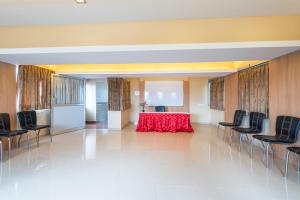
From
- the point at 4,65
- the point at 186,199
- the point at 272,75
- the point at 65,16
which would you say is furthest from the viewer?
the point at 4,65

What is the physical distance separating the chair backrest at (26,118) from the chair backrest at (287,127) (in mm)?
5807

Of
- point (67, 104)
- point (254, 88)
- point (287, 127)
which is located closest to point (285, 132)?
point (287, 127)

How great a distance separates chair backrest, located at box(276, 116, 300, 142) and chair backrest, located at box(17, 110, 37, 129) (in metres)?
5.81

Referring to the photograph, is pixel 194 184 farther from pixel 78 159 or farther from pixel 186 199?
pixel 78 159

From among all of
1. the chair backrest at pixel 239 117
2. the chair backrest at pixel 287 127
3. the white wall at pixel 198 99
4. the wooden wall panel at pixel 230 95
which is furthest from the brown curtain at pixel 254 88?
the white wall at pixel 198 99

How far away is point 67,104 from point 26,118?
223cm

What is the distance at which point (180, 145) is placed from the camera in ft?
18.4

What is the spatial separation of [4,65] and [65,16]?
286cm

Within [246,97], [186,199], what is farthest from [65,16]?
[246,97]

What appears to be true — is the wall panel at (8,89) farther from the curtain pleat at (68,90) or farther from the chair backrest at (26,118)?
the curtain pleat at (68,90)

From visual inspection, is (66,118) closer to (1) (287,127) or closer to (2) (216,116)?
(2) (216,116)

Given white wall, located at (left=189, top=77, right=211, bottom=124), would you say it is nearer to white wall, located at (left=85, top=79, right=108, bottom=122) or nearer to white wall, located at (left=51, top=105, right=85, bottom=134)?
white wall, located at (left=85, top=79, right=108, bottom=122)

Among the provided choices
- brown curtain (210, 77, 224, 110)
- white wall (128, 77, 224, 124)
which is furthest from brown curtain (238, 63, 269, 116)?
white wall (128, 77, 224, 124)

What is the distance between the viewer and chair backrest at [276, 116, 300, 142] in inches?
146
